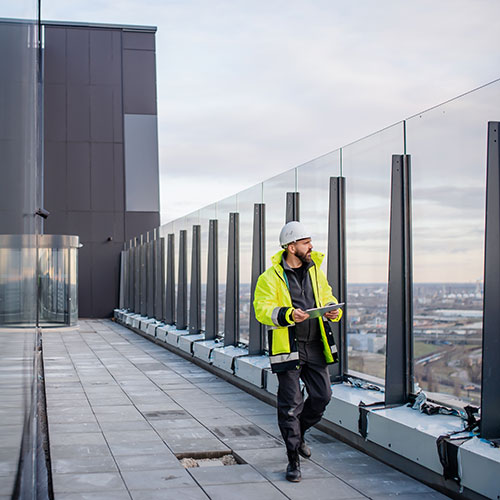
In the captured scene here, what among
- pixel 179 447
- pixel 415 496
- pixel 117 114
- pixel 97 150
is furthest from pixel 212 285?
pixel 117 114

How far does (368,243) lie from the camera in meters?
7.46

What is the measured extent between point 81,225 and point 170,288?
47.8ft

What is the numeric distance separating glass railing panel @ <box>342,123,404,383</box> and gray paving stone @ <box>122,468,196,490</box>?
2.29 metres

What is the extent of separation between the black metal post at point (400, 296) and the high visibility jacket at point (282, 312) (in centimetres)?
73

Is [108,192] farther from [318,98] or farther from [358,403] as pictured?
[358,403]

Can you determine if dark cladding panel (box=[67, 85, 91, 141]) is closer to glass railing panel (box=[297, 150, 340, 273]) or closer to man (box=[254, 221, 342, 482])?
glass railing panel (box=[297, 150, 340, 273])

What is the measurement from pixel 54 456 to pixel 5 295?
5.49 meters

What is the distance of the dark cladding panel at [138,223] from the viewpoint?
3219 cm

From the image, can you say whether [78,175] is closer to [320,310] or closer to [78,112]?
[78,112]

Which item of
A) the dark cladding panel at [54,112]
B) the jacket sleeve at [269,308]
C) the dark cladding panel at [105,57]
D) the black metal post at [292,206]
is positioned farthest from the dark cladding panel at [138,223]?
the jacket sleeve at [269,308]

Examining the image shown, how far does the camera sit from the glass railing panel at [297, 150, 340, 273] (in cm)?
823

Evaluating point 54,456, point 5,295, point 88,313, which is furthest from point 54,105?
point 5,295

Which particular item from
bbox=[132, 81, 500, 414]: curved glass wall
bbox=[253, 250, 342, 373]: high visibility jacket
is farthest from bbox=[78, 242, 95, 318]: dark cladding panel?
bbox=[253, 250, 342, 373]: high visibility jacket

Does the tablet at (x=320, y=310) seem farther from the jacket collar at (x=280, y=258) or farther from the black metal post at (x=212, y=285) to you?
the black metal post at (x=212, y=285)
